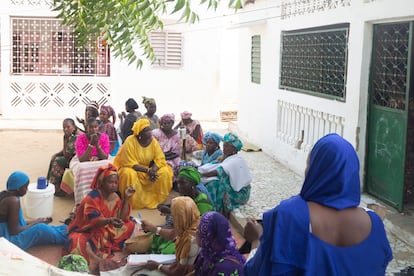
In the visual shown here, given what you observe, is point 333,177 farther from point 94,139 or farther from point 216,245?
point 94,139

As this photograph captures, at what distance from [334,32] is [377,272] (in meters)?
5.56

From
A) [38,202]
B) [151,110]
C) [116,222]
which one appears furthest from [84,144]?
[151,110]

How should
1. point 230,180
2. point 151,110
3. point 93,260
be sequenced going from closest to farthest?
point 93,260 < point 230,180 < point 151,110

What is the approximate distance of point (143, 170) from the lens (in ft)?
24.6

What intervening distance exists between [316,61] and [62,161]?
3887mm

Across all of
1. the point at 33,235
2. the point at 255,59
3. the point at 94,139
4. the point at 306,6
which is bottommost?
the point at 33,235

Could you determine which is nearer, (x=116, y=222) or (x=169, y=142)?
(x=116, y=222)

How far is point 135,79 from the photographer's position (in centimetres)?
1569

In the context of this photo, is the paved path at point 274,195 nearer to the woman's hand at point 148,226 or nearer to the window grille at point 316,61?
the window grille at point 316,61

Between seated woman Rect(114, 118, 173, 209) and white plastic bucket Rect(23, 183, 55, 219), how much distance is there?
1.02 meters

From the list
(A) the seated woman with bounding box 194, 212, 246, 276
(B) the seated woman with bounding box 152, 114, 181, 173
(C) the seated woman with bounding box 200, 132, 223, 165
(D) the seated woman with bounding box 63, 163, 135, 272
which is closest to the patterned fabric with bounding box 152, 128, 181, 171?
(B) the seated woman with bounding box 152, 114, 181, 173

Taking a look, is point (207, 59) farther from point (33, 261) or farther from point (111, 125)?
point (33, 261)

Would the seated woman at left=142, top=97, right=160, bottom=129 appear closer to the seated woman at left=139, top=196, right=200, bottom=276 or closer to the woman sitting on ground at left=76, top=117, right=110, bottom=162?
the woman sitting on ground at left=76, top=117, right=110, bottom=162

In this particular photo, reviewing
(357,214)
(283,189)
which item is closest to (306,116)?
(283,189)
